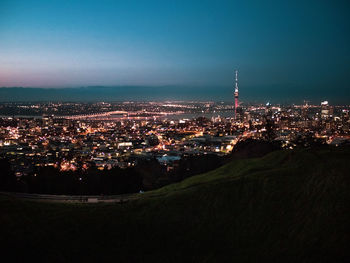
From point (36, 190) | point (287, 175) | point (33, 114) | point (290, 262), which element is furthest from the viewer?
point (33, 114)

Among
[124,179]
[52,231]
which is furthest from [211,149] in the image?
[52,231]

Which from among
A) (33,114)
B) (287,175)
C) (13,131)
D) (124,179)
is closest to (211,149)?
(124,179)

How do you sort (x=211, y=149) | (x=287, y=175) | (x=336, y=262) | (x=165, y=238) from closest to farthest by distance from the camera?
(x=336, y=262), (x=165, y=238), (x=287, y=175), (x=211, y=149)

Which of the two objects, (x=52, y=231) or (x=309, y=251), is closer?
(x=309, y=251)

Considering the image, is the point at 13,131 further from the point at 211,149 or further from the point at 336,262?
the point at 336,262

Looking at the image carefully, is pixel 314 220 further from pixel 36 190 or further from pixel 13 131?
pixel 13 131

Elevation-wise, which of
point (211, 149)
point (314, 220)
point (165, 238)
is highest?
point (314, 220)

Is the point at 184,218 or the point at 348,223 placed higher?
the point at 348,223
